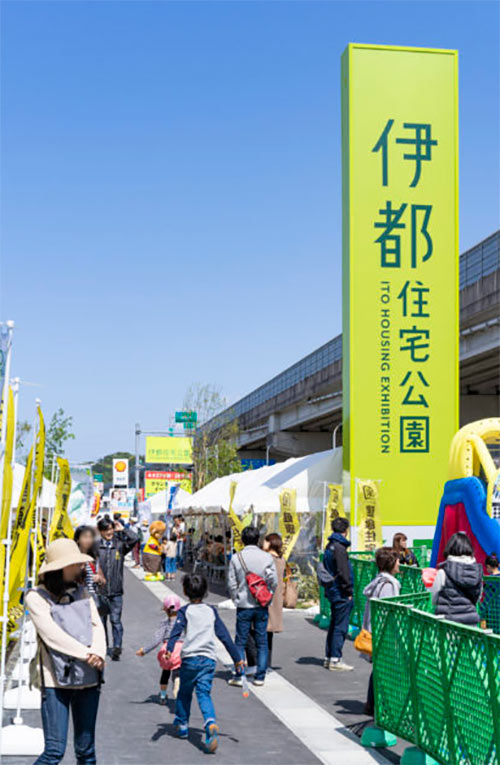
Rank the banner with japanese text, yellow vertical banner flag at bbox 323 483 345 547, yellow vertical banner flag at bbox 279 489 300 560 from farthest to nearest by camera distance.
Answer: the banner with japanese text
yellow vertical banner flag at bbox 279 489 300 560
yellow vertical banner flag at bbox 323 483 345 547

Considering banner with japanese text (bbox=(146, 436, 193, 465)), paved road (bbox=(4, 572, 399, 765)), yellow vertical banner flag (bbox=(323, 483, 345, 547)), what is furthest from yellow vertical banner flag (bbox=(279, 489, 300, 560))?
banner with japanese text (bbox=(146, 436, 193, 465))

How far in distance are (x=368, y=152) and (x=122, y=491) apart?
4427cm

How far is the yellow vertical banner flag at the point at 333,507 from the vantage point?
20.2m

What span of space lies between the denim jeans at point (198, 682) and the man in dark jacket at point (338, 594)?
3.91 m

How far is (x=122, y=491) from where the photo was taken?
64.2 metres

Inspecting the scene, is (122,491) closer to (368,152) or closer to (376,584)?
(368,152)

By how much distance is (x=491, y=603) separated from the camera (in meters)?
12.2

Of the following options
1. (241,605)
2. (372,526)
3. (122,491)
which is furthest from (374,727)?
(122,491)

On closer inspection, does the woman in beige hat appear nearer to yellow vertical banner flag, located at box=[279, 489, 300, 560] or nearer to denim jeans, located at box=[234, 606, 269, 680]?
denim jeans, located at box=[234, 606, 269, 680]

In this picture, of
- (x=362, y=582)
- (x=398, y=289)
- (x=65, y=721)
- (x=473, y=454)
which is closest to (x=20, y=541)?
(x=65, y=721)

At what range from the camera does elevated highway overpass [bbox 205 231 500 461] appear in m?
24.7

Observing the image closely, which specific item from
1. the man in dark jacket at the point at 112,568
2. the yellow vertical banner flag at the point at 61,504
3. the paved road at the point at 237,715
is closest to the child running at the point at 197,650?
the paved road at the point at 237,715

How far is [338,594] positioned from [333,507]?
8.28 m

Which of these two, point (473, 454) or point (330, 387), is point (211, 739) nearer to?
point (473, 454)
